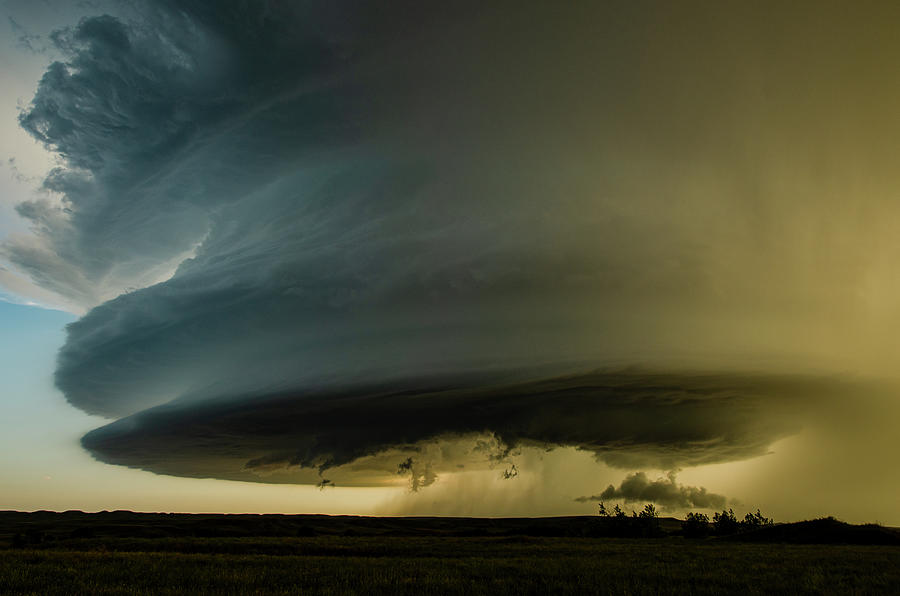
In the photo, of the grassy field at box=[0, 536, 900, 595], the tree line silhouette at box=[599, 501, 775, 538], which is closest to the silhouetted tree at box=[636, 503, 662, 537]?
the tree line silhouette at box=[599, 501, 775, 538]

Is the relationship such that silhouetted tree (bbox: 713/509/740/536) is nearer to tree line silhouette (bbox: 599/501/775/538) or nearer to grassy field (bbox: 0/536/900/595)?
tree line silhouette (bbox: 599/501/775/538)

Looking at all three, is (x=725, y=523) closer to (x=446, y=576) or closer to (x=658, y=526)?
(x=658, y=526)

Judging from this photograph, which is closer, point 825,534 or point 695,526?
point 825,534

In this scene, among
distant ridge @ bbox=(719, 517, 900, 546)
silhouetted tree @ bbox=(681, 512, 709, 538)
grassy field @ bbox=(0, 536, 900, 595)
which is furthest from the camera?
silhouetted tree @ bbox=(681, 512, 709, 538)

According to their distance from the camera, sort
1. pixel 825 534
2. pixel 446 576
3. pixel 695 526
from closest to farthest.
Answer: pixel 446 576, pixel 825 534, pixel 695 526

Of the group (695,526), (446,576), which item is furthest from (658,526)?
(446,576)

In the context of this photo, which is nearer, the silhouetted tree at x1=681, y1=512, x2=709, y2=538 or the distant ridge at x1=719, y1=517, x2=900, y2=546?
the distant ridge at x1=719, y1=517, x2=900, y2=546

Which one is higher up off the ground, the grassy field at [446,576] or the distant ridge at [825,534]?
the grassy field at [446,576]

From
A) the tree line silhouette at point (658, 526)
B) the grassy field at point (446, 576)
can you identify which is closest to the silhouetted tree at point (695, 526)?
the tree line silhouette at point (658, 526)

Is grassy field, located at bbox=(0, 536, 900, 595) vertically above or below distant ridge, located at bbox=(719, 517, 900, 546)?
above

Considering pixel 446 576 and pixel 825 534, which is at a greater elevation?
pixel 446 576

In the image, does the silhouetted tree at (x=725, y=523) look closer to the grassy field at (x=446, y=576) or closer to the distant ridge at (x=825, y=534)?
the distant ridge at (x=825, y=534)

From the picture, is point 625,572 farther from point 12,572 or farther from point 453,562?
point 12,572

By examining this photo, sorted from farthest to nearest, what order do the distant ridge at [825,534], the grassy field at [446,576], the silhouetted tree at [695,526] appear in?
the silhouetted tree at [695,526]
the distant ridge at [825,534]
the grassy field at [446,576]
